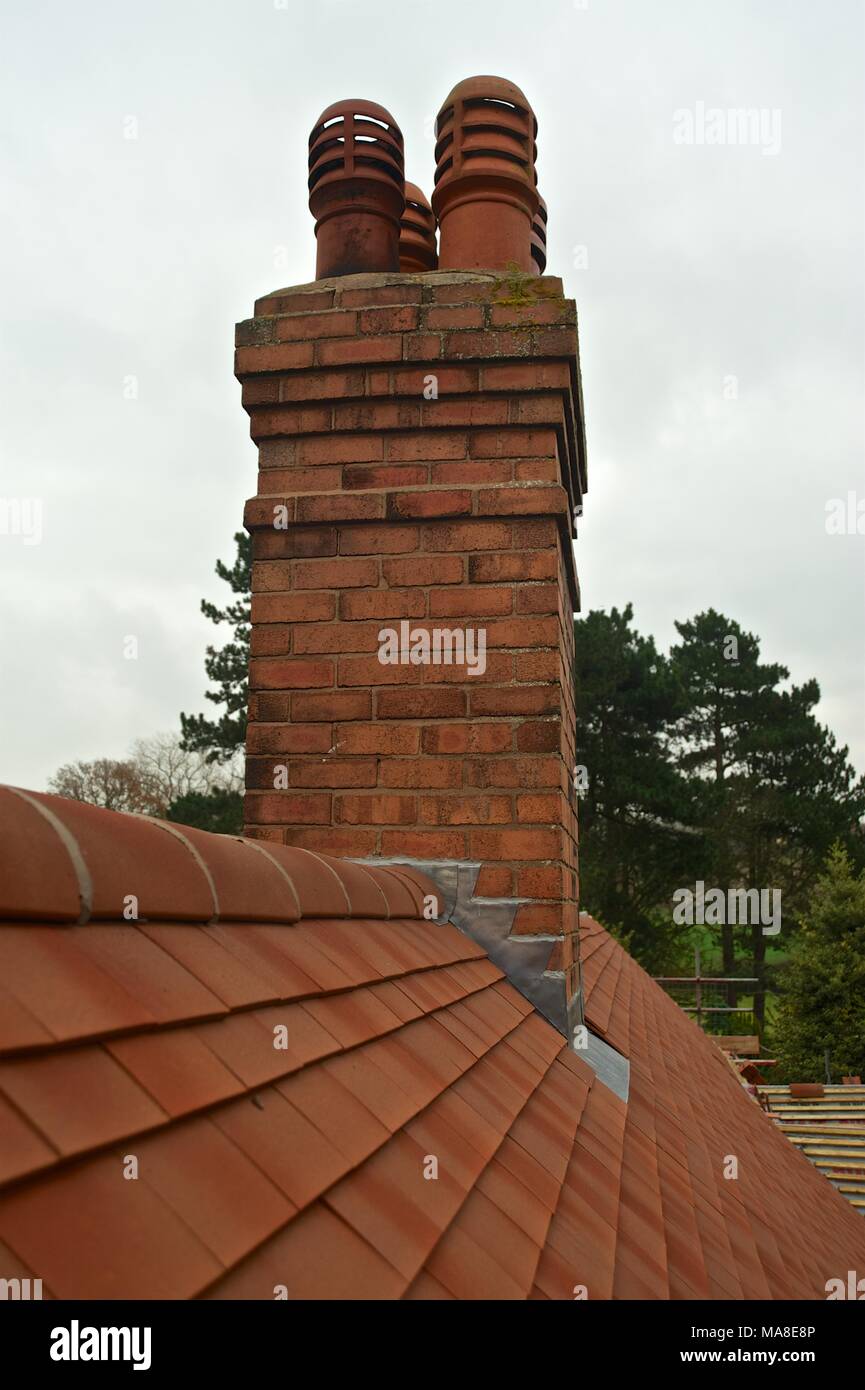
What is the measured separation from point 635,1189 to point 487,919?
0.91 metres

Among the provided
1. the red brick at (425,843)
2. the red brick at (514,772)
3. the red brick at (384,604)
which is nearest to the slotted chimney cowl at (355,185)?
the red brick at (384,604)

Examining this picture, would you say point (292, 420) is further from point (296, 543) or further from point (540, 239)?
point (540, 239)

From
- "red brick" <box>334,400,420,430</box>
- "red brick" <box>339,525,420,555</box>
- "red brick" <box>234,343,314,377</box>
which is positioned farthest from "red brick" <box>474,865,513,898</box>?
"red brick" <box>234,343,314,377</box>

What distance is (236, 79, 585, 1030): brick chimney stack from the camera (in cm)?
279

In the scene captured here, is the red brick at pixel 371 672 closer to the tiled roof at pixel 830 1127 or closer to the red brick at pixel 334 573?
the red brick at pixel 334 573

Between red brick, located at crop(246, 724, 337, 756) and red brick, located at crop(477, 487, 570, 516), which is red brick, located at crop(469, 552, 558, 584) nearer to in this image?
red brick, located at crop(477, 487, 570, 516)

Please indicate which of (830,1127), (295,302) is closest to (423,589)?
(295,302)

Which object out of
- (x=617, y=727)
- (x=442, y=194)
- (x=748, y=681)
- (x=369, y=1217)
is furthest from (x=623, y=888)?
(x=369, y=1217)

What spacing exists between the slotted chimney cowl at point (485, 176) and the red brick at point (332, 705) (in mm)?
1495

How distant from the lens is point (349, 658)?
9.55 feet

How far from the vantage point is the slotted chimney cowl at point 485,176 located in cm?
334

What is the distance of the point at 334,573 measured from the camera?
9.68ft

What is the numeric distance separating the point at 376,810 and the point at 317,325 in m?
1.44

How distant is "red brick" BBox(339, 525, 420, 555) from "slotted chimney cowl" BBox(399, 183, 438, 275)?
1.60 meters
